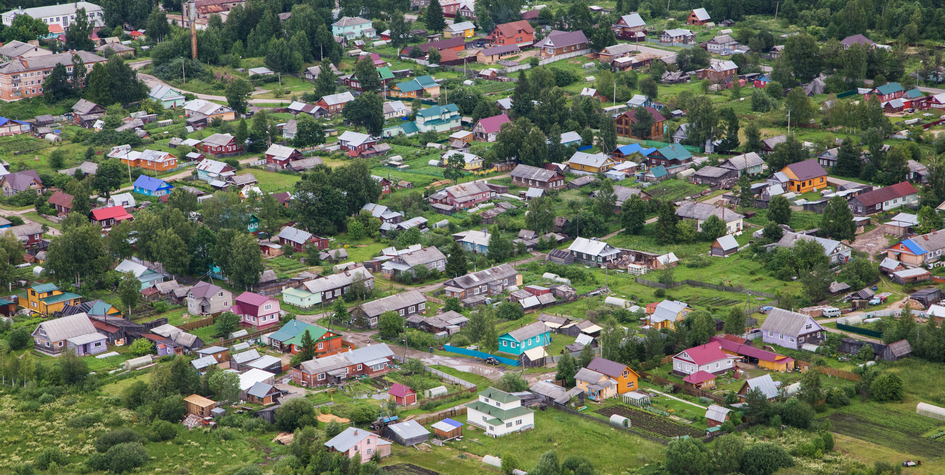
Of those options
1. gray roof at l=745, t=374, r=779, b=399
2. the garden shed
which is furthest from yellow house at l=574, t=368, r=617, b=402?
the garden shed

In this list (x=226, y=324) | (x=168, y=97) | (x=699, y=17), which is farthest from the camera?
(x=699, y=17)

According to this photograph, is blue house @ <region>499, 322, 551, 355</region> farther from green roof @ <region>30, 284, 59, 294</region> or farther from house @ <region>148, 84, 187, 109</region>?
house @ <region>148, 84, 187, 109</region>

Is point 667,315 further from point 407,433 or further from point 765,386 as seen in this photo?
point 407,433

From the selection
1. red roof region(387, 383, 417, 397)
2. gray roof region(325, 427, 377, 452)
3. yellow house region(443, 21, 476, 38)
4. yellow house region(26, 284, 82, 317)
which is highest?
yellow house region(443, 21, 476, 38)

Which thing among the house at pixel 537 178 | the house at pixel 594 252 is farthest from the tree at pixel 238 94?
the house at pixel 594 252

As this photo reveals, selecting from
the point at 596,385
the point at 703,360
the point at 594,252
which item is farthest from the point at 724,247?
the point at 596,385
